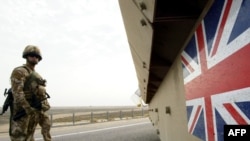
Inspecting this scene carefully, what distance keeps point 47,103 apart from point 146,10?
12.5 ft

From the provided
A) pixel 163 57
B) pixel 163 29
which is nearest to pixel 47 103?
pixel 163 57

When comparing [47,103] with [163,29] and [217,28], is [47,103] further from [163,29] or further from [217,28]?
[217,28]

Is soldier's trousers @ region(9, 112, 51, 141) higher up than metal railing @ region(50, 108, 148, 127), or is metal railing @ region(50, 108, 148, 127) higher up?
soldier's trousers @ region(9, 112, 51, 141)

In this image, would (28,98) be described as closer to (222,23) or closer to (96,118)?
(222,23)

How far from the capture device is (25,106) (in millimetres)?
4422

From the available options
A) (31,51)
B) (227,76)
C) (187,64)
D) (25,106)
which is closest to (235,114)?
(227,76)

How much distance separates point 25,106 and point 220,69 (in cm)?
378

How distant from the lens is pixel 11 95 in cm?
470

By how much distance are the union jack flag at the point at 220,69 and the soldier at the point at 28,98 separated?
3332 millimetres

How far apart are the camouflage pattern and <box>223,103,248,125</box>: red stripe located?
384 cm

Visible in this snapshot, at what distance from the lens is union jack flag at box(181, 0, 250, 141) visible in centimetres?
104

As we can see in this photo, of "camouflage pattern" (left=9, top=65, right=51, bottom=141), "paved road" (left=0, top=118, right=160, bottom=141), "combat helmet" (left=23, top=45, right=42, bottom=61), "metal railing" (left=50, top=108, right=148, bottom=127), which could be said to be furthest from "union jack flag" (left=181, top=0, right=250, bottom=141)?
"metal railing" (left=50, top=108, right=148, bottom=127)

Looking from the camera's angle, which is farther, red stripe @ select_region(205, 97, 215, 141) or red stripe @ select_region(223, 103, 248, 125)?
red stripe @ select_region(205, 97, 215, 141)

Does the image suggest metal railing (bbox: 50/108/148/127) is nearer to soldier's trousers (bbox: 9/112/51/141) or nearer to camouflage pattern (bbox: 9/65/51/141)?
camouflage pattern (bbox: 9/65/51/141)
